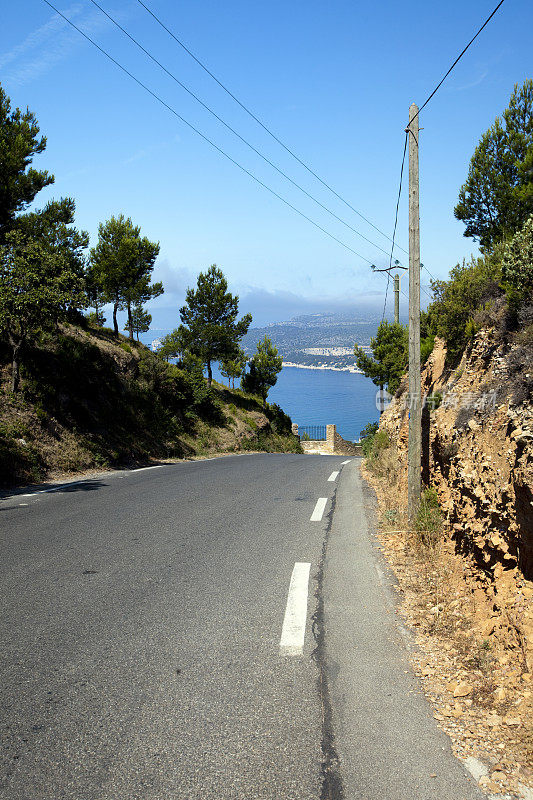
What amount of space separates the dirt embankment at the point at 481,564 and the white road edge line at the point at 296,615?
0.96 meters

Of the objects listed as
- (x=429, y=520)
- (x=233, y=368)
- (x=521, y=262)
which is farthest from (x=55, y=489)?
(x=233, y=368)

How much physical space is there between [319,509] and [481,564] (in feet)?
15.6

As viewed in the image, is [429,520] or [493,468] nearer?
[493,468]

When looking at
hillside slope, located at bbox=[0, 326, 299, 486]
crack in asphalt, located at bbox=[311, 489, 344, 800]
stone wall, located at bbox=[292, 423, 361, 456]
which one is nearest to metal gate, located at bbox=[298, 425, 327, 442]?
stone wall, located at bbox=[292, 423, 361, 456]

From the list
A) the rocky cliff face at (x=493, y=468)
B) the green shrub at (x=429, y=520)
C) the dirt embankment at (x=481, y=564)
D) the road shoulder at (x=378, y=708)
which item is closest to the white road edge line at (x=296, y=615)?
the road shoulder at (x=378, y=708)

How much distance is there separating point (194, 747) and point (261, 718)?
1.56 feet

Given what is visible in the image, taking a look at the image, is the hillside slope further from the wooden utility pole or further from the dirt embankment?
the dirt embankment

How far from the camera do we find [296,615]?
16.0 feet

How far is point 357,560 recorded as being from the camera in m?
6.69

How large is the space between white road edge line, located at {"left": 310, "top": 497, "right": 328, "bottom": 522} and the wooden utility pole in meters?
1.64

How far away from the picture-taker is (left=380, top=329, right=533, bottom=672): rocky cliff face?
14.5ft

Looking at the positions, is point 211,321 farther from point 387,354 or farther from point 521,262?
point 521,262

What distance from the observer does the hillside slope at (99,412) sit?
15344mm

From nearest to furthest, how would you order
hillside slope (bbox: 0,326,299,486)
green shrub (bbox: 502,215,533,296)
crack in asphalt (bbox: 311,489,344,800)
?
crack in asphalt (bbox: 311,489,344,800)
green shrub (bbox: 502,215,533,296)
hillside slope (bbox: 0,326,299,486)
